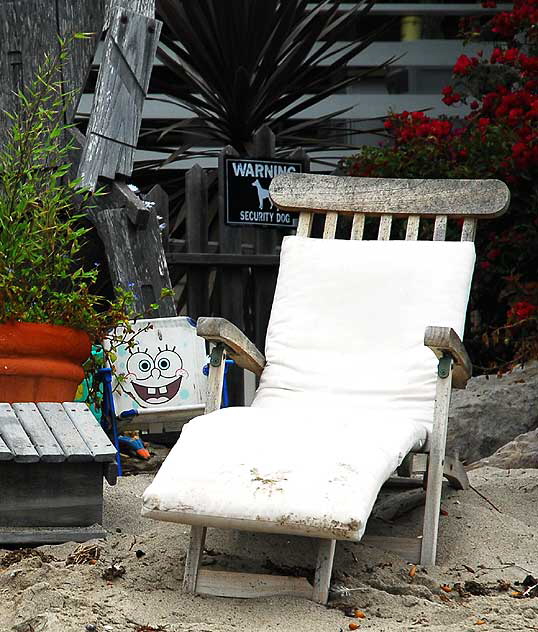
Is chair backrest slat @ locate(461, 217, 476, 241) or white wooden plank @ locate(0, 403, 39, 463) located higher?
chair backrest slat @ locate(461, 217, 476, 241)

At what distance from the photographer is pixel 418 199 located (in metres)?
3.49

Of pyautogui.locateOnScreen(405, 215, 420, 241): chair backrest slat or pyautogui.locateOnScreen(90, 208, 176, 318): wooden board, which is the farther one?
pyautogui.locateOnScreen(90, 208, 176, 318): wooden board

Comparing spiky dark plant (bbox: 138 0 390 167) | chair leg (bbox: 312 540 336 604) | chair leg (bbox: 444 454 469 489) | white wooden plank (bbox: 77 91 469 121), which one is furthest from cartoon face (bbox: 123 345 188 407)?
white wooden plank (bbox: 77 91 469 121)

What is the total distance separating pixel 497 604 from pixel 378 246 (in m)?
1.29

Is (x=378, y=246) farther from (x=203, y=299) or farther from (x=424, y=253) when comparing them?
(x=203, y=299)

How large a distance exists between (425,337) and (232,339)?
0.56 meters

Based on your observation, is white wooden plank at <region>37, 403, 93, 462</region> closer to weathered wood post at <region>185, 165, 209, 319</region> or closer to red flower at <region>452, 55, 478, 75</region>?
weathered wood post at <region>185, 165, 209, 319</region>

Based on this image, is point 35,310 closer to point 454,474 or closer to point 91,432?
point 91,432

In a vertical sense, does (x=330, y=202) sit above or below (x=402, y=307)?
above

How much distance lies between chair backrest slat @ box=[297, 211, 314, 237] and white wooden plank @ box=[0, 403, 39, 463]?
1.16 metres

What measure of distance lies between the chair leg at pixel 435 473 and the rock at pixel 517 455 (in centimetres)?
124

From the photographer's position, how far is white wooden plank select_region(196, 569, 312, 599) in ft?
8.09

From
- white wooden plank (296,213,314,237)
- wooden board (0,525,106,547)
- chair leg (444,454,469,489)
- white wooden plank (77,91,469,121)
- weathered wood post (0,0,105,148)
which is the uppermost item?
white wooden plank (77,91,469,121)

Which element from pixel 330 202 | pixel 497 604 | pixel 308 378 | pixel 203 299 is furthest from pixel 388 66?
pixel 497 604
